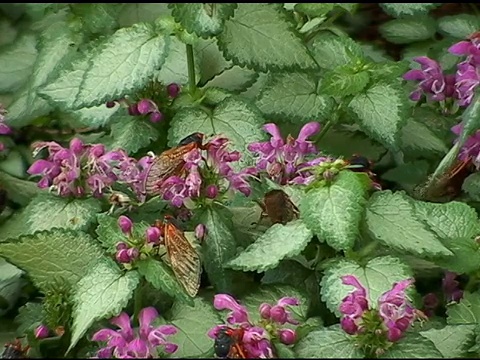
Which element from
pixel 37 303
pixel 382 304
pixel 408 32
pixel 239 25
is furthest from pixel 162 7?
pixel 382 304

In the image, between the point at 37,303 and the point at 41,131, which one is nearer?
the point at 37,303

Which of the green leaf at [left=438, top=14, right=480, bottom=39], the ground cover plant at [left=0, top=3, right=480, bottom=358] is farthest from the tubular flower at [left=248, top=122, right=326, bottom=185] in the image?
the green leaf at [left=438, top=14, right=480, bottom=39]

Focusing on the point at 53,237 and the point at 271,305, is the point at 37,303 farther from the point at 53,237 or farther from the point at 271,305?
the point at 271,305

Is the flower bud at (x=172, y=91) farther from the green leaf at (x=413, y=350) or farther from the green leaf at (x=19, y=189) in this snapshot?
the green leaf at (x=413, y=350)

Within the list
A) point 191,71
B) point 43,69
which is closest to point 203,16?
point 191,71

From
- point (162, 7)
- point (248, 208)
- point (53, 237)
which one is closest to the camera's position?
point (53, 237)

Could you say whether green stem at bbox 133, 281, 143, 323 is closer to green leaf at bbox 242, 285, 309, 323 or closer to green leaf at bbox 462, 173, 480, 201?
green leaf at bbox 242, 285, 309, 323

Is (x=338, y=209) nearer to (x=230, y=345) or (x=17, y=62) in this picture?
(x=230, y=345)
